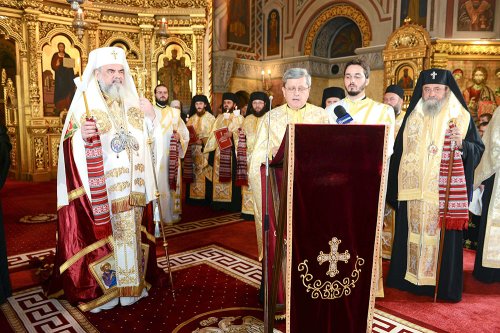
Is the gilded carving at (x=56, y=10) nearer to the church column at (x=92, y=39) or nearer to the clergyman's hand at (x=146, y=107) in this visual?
the church column at (x=92, y=39)

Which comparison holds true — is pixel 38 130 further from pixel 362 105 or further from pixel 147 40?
pixel 362 105

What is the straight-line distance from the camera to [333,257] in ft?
7.39

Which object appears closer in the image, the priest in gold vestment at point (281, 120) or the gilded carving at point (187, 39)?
the priest in gold vestment at point (281, 120)

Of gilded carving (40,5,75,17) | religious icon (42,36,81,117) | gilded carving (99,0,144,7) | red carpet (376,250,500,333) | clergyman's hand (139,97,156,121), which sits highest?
gilded carving (99,0,144,7)

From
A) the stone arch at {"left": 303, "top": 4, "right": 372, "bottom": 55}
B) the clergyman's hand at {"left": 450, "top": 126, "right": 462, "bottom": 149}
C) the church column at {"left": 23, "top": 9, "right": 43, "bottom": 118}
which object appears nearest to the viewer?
the clergyman's hand at {"left": 450, "top": 126, "right": 462, "bottom": 149}

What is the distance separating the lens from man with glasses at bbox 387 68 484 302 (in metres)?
3.53

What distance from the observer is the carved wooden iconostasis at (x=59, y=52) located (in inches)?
395

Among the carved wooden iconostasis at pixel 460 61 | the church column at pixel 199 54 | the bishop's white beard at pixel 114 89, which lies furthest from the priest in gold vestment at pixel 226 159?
the carved wooden iconostasis at pixel 460 61

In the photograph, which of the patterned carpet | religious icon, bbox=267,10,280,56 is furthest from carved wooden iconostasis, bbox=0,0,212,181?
the patterned carpet

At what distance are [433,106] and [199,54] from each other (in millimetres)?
9127

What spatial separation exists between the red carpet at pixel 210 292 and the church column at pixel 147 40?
6.47 metres

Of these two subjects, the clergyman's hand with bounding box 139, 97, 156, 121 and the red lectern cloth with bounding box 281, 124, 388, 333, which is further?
the clergyman's hand with bounding box 139, 97, 156, 121

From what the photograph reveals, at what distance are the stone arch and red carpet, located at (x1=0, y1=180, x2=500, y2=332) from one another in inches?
362

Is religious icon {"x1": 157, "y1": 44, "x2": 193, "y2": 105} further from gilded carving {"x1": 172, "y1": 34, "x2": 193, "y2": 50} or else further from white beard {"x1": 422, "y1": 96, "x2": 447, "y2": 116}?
white beard {"x1": 422, "y1": 96, "x2": 447, "y2": 116}
